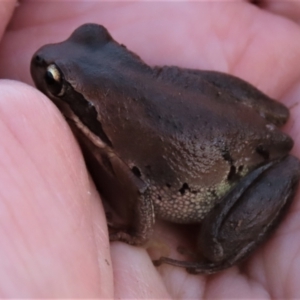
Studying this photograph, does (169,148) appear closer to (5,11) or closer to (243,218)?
(243,218)

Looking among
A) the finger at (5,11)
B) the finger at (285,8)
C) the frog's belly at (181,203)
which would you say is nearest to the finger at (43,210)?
the frog's belly at (181,203)

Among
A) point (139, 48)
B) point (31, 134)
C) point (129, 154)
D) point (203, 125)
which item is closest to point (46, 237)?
point (31, 134)

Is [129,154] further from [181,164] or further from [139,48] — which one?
[139,48]

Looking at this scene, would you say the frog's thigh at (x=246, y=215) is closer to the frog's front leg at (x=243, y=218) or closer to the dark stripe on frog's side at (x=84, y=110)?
the frog's front leg at (x=243, y=218)

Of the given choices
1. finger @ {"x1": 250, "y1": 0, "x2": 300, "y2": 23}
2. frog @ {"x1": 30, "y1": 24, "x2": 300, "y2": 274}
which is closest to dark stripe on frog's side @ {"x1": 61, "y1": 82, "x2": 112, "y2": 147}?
frog @ {"x1": 30, "y1": 24, "x2": 300, "y2": 274}

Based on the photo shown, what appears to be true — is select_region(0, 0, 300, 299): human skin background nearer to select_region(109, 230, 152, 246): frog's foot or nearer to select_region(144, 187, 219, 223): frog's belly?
select_region(109, 230, 152, 246): frog's foot

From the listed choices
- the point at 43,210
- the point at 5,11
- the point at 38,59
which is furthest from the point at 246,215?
the point at 5,11
